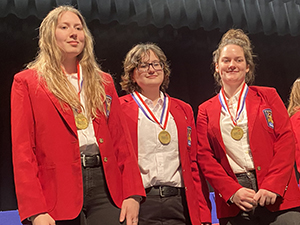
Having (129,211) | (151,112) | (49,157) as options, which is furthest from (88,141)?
(151,112)

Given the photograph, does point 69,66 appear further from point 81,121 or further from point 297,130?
point 297,130

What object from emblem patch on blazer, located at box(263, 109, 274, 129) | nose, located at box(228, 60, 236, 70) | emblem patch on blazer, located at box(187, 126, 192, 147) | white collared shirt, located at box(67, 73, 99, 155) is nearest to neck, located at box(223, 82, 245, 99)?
nose, located at box(228, 60, 236, 70)

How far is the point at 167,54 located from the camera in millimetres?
5086

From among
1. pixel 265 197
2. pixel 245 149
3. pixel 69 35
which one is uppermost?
pixel 69 35

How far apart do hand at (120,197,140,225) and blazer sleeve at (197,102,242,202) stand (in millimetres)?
735

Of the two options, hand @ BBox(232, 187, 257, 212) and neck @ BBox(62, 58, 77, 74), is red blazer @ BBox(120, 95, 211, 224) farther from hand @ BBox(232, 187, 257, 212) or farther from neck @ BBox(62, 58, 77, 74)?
neck @ BBox(62, 58, 77, 74)

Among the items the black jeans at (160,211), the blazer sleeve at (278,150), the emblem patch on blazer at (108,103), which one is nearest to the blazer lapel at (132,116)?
the black jeans at (160,211)

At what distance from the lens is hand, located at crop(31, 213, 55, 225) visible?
159cm

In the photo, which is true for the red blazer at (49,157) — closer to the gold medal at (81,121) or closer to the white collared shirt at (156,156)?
the gold medal at (81,121)

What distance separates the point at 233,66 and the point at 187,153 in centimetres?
70

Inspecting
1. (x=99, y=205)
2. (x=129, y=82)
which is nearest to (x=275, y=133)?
(x=129, y=82)

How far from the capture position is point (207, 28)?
532cm

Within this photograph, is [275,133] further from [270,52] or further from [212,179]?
[270,52]

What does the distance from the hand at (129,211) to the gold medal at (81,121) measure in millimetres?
433
